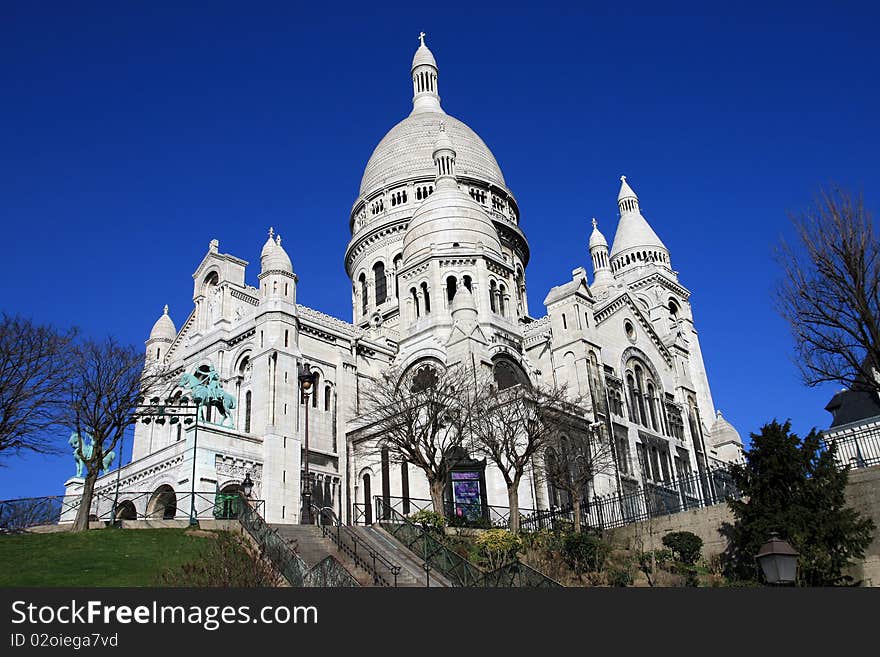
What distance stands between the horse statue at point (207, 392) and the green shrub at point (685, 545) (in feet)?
79.3

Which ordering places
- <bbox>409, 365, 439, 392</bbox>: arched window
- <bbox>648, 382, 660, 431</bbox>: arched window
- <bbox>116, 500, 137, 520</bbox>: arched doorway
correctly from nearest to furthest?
<bbox>116, 500, 137, 520</bbox>: arched doorway
<bbox>409, 365, 439, 392</bbox>: arched window
<bbox>648, 382, 660, 431</bbox>: arched window

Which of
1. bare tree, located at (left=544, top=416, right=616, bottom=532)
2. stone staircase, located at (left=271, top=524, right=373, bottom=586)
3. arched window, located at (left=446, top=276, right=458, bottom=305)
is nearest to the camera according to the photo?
stone staircase, located at (left=271, top=524, right=373, bottom=586)

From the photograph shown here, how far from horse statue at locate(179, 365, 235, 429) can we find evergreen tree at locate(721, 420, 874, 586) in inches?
1055

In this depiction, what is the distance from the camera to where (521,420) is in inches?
1620

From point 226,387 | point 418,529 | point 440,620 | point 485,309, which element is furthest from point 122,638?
point 485,309

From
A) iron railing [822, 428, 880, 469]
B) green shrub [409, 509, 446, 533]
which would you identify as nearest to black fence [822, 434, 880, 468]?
iron railing [822, 428, 880, 469]

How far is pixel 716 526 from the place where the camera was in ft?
109

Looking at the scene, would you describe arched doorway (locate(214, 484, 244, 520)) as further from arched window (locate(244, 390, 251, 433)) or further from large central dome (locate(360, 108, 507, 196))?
large central dome (locate(360, 108, 507, 196))

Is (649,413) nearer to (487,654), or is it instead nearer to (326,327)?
(326,327)

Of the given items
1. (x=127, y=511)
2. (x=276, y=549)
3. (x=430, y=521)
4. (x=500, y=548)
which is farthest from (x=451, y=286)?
(x=276, y=549)

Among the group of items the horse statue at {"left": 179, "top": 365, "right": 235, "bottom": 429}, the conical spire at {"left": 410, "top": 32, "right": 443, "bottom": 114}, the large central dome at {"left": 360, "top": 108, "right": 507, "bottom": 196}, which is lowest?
the horse statue at {"left": 179, "top": 365, "right": 235, "bottom": 429}

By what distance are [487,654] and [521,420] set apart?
1076 inches

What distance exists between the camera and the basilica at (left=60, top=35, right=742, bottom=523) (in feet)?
146

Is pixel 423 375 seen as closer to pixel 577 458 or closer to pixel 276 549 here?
pixel 577 458
